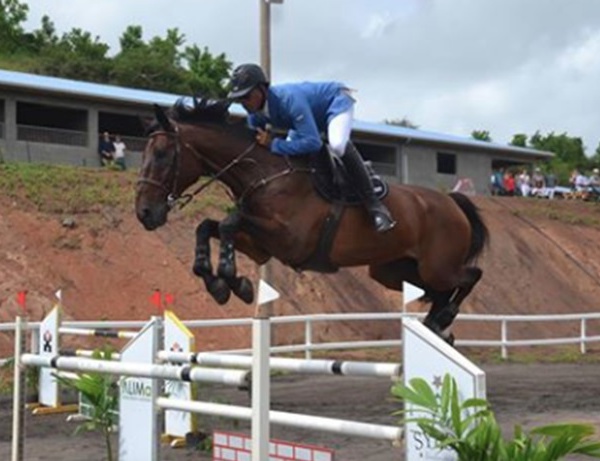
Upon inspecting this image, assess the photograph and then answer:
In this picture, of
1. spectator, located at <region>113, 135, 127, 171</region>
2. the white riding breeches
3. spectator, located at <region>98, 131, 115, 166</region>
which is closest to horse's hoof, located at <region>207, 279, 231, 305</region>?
the white riding breeches

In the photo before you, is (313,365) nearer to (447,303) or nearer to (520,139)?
(447,303)

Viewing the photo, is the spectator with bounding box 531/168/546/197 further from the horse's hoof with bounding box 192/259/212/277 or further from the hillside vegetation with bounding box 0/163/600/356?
the horse's hoof with bounding box 192/259/212/277

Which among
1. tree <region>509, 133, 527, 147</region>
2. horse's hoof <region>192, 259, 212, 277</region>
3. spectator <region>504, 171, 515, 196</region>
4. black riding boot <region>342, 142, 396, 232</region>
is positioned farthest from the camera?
tree <region>509, 133, 527, 147</region>

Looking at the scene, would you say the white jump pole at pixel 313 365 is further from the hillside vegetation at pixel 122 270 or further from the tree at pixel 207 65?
the tree at pixel 207 65

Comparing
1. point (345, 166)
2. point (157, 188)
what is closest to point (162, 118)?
point (157, 188)

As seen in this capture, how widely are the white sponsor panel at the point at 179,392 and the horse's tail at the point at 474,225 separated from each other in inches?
106

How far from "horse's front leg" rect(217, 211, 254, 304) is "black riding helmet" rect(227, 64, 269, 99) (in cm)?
81

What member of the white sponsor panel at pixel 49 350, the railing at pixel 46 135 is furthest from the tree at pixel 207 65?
the white sponsor panel at pixel 49 350

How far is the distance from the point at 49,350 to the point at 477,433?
335 inches

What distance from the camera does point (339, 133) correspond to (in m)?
7.19

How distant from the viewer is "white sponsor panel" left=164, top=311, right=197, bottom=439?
9.26m

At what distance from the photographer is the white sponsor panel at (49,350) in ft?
38.7

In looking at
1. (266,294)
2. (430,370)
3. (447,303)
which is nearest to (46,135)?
(447,303)

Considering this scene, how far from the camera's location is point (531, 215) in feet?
105
